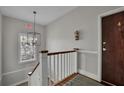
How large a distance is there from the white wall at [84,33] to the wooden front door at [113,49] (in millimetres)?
228

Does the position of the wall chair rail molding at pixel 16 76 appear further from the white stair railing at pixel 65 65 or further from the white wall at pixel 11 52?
the white stair railing at pixel 65 65

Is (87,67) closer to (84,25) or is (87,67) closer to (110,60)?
(110,60)

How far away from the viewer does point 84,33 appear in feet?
10.0

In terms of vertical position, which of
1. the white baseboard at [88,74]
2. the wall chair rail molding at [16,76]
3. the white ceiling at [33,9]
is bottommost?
the wall chair rail molding at [16,76]

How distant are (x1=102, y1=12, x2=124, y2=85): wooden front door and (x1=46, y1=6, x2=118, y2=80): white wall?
23cm

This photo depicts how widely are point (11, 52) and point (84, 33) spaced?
3491 mm

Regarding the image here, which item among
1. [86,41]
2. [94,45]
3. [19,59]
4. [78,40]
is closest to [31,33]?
[19,59]

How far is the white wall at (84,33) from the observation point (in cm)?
270

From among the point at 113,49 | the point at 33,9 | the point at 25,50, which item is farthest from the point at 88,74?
the point at 25,50

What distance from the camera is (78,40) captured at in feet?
10.7

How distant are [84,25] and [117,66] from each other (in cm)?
158

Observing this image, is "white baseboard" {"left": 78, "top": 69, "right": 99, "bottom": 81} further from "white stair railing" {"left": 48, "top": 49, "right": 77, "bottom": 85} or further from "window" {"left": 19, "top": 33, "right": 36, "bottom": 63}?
"window" {"left": 19, "top": 33, "right": 36, "bottom": 63}

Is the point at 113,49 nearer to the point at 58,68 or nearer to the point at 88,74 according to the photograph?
the point at 88,74

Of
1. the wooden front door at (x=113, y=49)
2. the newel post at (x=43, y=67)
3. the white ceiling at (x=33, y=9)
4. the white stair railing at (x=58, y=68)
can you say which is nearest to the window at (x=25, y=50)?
the white ceiling at (x=33, y=9)
